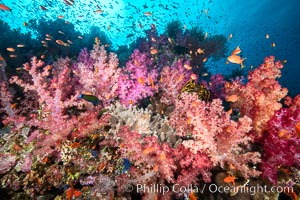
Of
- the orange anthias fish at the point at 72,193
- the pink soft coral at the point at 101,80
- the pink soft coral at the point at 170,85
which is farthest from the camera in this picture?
the pink soft coral at the point at 170,85

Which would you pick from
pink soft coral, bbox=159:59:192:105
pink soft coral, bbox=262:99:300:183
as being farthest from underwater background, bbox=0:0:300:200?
pink soft coral, bbox=159:59:192:105

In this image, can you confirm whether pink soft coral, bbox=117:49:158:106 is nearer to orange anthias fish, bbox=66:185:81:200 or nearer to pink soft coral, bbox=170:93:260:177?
pink soft coral, bbox=170:93:260:177

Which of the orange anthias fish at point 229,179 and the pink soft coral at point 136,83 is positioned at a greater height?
the pink soft coral at point 136,83

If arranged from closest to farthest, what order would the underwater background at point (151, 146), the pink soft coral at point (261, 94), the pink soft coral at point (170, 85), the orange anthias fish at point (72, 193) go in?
1. the orange anthias fish at point (72, 193)
2. the underwater background at point (151, 146)
3. the pink soft coral at point (261, 94)
4. the pink soft coral at point (170, 85)

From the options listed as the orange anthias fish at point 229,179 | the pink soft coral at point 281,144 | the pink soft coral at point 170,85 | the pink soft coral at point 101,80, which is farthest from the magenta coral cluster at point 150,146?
the pink soft coral at point 170,85

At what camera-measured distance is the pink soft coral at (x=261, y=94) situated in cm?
337

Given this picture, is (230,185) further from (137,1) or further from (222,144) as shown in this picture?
(137,1)

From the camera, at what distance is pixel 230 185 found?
113 inches

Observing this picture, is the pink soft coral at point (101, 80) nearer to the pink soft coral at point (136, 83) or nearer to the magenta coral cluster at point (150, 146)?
the pink soft coral at point (136, 83)

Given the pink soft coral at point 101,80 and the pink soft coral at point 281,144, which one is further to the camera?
the pink soft coral at point 101,80

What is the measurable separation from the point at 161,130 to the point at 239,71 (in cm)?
1229

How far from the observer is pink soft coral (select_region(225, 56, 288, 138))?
337 centimetres

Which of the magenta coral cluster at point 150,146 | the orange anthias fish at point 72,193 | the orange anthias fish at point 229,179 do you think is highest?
the magenta coral cluster at point 150,146

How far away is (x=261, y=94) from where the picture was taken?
3363 millimetres
